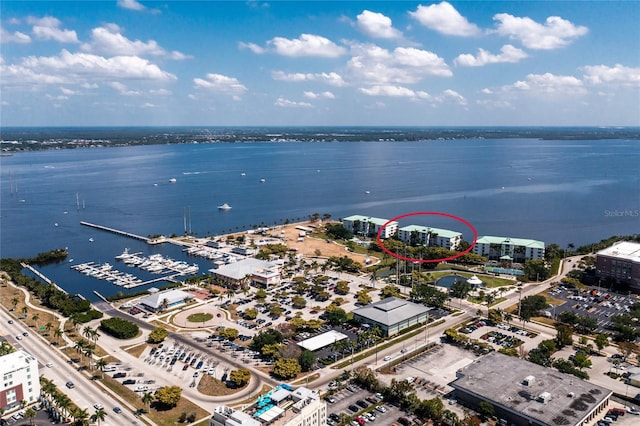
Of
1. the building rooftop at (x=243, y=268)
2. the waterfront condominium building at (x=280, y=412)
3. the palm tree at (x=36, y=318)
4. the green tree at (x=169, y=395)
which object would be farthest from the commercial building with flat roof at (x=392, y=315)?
the palm tree at (x=36, y=318)

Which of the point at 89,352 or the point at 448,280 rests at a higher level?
the point at 89,352

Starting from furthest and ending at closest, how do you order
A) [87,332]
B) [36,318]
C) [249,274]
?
1. [249,274]
2. [36,318]
3. [87,332]

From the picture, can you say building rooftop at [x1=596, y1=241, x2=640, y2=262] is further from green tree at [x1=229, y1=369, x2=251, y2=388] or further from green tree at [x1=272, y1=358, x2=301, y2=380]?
green tree at [x1=229, y1=369, x2=251, y2=388]

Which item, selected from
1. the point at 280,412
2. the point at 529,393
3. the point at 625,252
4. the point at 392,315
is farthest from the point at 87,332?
the point at 625,252

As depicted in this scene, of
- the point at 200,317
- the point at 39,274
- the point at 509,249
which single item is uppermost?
the point at 509,249

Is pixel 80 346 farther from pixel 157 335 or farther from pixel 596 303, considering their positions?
pixel 596 303

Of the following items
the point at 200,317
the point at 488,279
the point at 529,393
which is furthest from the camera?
the point at 488,279

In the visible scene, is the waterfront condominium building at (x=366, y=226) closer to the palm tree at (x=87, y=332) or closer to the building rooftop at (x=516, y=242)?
the building rooftop at (x=516, y=242)
